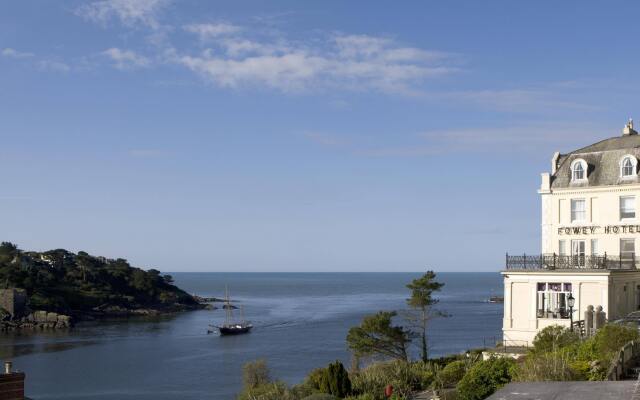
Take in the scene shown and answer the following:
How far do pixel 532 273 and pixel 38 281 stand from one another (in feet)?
481

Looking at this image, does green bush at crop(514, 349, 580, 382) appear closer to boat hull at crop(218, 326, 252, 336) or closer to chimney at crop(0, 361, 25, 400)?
chimney at crop(0, 361, 25, 400)

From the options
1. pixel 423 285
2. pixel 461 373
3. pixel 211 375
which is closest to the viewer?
pixel 461 373

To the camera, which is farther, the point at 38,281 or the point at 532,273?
the point at 38,281

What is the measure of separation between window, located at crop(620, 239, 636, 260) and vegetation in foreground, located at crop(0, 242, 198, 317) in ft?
428

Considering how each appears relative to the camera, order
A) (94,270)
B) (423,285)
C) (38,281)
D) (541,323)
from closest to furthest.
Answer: (541,323)
(423,285)
(38,281)
(94,270)

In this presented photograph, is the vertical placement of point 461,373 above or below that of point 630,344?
below

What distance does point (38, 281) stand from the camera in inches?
6599

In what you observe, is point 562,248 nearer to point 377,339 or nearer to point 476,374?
point 377,339

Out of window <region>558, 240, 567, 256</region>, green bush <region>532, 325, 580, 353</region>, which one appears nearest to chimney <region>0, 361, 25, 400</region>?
green bush <region>532, 325, 580, 353</region>

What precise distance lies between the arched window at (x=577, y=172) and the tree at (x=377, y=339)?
17.0 metres

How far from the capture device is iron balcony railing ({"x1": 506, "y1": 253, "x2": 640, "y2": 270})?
42312mm

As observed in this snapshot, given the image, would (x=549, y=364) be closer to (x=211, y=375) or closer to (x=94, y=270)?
(x=211, y=375)

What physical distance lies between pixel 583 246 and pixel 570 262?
2652mm

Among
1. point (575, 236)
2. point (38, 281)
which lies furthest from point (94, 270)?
point (575, 236)
